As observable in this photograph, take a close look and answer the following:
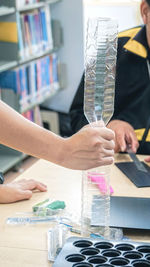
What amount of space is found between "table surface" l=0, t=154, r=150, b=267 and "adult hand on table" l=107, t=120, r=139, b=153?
4 cm

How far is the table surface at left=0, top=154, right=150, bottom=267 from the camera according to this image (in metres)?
1.23

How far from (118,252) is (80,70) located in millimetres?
3973

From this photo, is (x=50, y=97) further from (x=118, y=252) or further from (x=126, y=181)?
(x=118, y=252)

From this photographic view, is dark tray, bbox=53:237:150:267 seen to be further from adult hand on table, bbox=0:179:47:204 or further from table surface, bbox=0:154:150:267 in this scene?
adult hand on table, bbox=0:179:47:204

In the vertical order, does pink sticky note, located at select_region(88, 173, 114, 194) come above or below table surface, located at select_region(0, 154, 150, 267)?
above

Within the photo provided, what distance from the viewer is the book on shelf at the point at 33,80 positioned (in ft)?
13.7

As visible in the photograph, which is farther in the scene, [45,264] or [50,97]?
[50,97]

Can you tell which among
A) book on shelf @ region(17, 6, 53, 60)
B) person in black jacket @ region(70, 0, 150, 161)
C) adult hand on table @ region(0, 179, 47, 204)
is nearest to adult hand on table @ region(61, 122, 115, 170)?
adult hand on table @ region(0, 179, 47, 204)

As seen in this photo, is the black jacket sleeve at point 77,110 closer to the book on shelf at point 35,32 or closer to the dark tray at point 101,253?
the dark tray at point 101,253

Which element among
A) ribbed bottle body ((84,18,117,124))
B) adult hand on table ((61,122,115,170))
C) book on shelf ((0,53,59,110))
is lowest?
book on shelf ((0,53,59,110))

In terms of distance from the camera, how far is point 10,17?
4.07 m

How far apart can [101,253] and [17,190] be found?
0.51 meters

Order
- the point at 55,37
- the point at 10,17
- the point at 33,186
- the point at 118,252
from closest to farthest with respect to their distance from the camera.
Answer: the point at 118,252, the point at 33,186, the point at 10,17, the point at 55,37

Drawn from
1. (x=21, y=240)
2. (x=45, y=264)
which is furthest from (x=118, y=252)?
(x=21, y=240)
